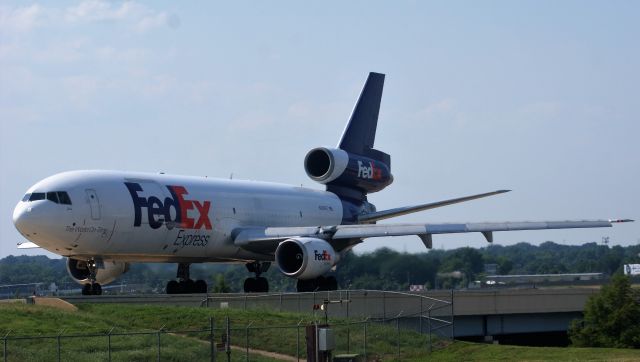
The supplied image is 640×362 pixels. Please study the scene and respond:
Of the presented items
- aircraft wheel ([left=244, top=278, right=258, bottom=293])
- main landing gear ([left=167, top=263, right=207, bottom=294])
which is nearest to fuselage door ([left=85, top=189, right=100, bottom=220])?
main landing gear ([left=167, top=263, right=207, bottom=294])

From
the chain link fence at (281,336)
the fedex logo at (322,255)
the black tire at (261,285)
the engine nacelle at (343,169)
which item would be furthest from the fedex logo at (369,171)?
the chain link fence at (281,336)

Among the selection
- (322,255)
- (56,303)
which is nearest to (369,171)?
(322,255)

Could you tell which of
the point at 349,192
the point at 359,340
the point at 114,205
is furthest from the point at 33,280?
the point at 359,340

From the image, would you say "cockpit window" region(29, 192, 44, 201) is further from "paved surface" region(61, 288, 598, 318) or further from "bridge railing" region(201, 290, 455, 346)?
"bridge railing" region(201, 290, 455, 346)

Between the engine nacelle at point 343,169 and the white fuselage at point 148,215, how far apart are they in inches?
94.6

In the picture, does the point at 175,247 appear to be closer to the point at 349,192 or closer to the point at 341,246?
the point at 341,246

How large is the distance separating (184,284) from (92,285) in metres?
6.49

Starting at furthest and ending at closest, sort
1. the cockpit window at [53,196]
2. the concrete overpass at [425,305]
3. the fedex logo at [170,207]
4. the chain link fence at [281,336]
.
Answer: the fedex logo at [170,207]
the concrete overpass at [425,305]
the cockpit window at [53,196]
the chain link fence at [281,336]

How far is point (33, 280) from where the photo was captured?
212ft

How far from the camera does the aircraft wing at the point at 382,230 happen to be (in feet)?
147

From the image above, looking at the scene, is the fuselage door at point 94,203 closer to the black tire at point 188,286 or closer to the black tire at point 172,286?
the black tire at point 188,286

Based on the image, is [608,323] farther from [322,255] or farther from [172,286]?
[172,286]

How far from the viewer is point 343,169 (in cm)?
5088

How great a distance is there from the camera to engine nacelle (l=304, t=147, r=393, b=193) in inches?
1991
